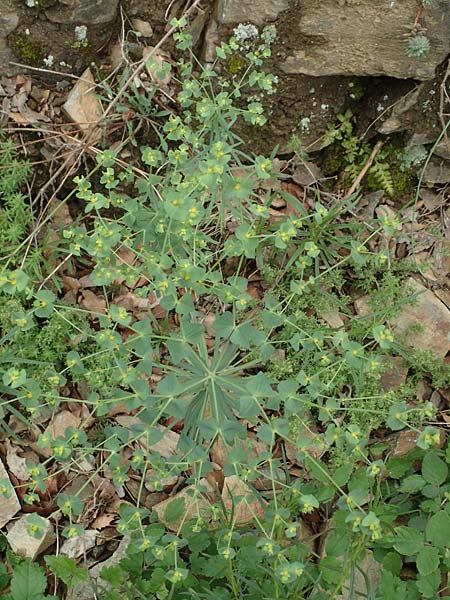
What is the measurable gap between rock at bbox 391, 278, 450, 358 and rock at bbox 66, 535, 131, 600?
1504mm

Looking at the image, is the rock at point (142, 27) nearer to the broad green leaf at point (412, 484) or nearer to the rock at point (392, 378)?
the rock at point (392, 378)

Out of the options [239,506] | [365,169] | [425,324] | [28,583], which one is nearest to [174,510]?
[239,506]

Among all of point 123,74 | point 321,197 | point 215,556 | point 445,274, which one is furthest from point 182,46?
point 215,556

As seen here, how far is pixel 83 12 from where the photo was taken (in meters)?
2.97

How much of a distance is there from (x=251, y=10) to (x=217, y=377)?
159 centimetres

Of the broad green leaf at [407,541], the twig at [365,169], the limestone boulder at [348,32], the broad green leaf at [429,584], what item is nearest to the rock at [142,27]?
the limestone boulder at [348,32]

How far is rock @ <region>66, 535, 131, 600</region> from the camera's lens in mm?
2854

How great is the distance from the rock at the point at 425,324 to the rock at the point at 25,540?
1736 mm

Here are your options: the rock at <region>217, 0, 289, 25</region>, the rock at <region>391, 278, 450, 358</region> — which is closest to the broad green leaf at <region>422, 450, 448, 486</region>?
the rock at <region>391, 278, 450, 358</region>

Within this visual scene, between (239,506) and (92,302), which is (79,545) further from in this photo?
(92,302)

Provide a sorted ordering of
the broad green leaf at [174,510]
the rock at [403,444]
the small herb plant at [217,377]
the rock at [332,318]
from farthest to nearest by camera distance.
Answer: the rock at [332,318]
the rock at [403,444]
the broad green leaf at [174,510]
the small herb plant at [217,377]

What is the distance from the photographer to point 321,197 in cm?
329

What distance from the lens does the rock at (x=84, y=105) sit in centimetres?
310

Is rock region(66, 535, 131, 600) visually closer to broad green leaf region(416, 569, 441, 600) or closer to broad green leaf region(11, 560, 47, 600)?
broad green leaf region(11, 560, 47, 600)
